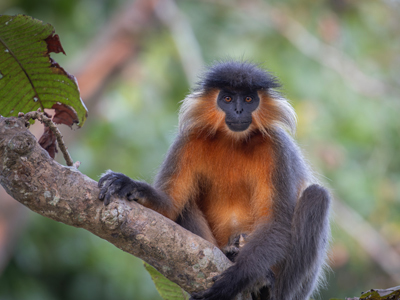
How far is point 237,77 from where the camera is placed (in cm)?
430

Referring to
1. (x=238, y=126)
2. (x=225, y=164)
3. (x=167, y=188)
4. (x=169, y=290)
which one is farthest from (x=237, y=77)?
(x=169, y=290)

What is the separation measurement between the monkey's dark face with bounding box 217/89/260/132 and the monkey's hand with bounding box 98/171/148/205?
1.03 metres

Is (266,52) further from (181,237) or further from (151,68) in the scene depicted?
(181,237)

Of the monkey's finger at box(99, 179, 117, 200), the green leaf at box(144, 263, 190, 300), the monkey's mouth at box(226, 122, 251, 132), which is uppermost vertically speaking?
the monkey's mouth at box(226, 122, 251, 132)

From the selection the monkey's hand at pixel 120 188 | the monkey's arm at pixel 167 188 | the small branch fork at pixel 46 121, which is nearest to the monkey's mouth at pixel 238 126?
the monkey's arm at pixel 167 188

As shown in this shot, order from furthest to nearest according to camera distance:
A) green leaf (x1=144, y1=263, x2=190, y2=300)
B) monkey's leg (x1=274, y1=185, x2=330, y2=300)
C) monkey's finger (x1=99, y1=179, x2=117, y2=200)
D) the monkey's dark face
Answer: the monkey's dark face
monkey's leg (x1=274, y1=185, x2=330, y2=300)
green leaf (x1=144, y1=263, x2=190, y2=300)
monkey's finger (x1=99, y1=179, x2=117, y2=200)

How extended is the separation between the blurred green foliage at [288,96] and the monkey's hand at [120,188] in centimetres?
638

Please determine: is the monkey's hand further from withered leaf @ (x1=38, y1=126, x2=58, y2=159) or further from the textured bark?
withered leaf @ (x1=38, y1=126, x2=58, y2=159)

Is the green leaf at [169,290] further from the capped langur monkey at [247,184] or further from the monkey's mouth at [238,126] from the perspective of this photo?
the monkey's mouth at [238,126]

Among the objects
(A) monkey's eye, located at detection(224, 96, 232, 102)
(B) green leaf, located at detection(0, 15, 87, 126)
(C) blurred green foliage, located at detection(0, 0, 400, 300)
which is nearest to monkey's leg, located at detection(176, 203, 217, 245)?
(A) monkey's eye, located at detection(224, 96, 232, 102)

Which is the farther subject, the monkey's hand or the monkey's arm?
the monkey's arm

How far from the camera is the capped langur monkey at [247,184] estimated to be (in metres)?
4.01

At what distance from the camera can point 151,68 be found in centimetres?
1285

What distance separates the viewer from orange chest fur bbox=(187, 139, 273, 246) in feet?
14.1
